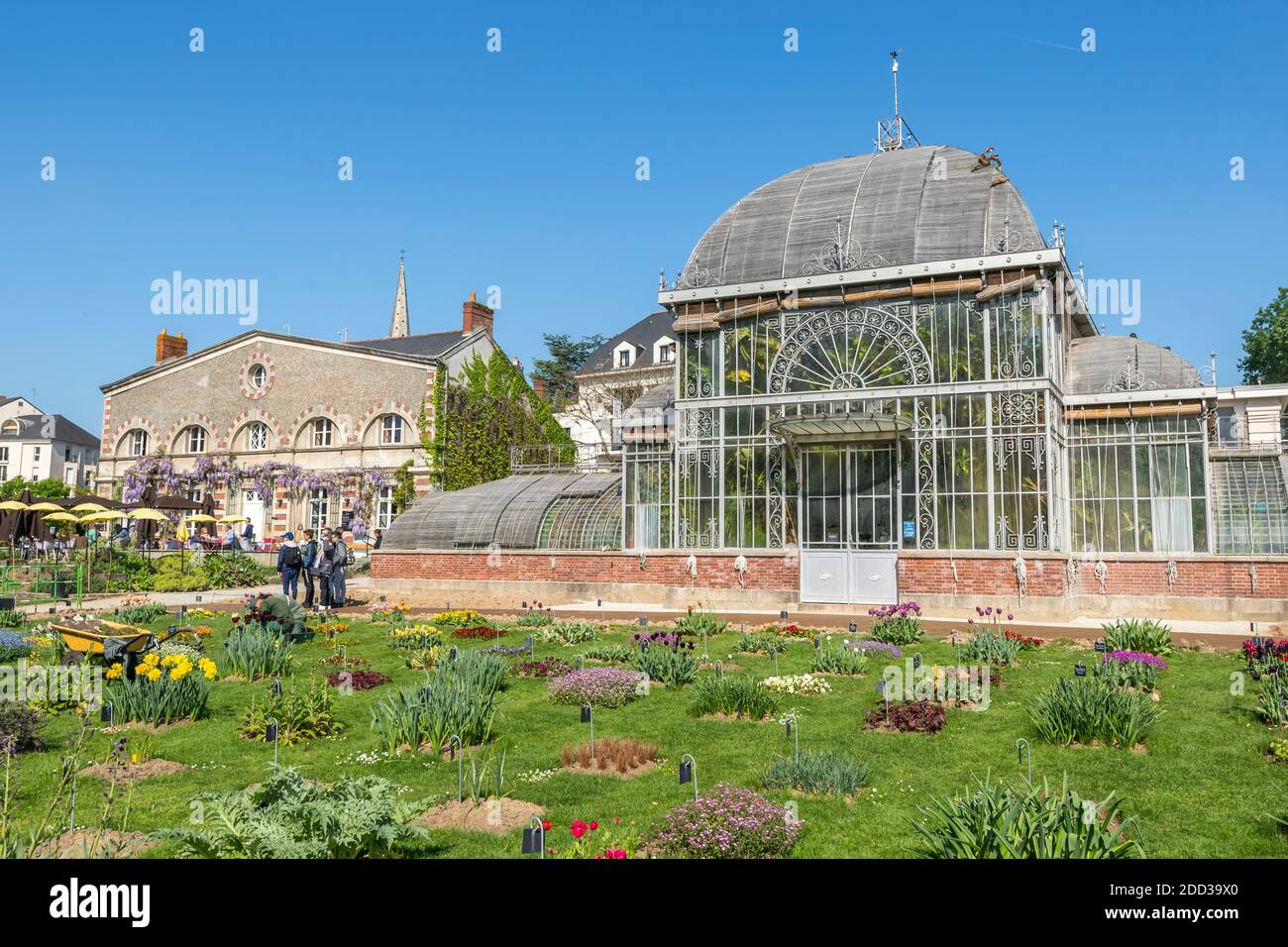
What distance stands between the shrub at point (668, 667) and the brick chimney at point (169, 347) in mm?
47142

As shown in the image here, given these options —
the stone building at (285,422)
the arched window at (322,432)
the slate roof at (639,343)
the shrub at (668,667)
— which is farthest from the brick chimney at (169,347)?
the shrub at (668,667)

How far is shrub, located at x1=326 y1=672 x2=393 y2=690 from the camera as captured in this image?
12.6m

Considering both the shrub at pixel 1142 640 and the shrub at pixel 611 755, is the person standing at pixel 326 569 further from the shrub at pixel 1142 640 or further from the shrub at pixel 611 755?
the shrub at pixel 1142 640

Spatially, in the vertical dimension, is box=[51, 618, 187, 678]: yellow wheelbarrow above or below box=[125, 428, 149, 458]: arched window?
below

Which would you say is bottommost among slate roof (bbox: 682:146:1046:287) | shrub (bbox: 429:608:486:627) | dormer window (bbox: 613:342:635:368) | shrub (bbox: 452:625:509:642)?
shrub (bbox: 452:625:509:642)

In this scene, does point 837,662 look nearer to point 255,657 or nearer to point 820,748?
point 820,748

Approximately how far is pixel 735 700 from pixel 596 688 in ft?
6.75

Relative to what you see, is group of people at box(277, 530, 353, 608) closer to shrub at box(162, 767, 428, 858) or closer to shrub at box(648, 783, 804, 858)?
shrub at box(162, 767, 428, 858)

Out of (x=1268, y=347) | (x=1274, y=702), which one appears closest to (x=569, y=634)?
(x=1274, y=702)

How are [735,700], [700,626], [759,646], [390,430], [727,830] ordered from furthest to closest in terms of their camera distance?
[390,430], [700,626], [759,646], [735,700], [727,830]

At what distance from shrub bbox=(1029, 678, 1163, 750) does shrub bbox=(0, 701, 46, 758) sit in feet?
35.1

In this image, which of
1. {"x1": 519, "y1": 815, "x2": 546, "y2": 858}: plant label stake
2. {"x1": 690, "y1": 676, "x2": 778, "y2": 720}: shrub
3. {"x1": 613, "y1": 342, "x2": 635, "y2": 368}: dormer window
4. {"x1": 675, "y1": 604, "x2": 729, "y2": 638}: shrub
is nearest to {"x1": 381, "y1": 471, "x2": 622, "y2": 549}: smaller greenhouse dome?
{"x1": 675, "y1": 604, "x2": 729, "y2": 638}: shrub

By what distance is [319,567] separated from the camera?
74.0ft
